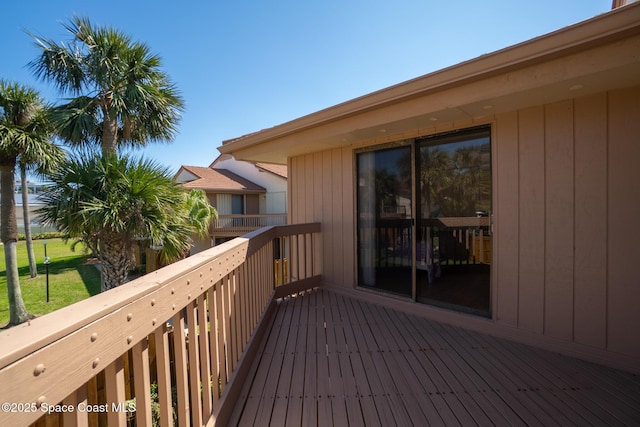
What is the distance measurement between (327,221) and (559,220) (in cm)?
258

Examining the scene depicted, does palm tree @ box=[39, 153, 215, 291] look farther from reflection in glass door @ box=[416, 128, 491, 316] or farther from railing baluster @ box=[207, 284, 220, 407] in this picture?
reflection in glass door @ box=[416, 128, 491, 316]

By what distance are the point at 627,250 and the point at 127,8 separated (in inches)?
375

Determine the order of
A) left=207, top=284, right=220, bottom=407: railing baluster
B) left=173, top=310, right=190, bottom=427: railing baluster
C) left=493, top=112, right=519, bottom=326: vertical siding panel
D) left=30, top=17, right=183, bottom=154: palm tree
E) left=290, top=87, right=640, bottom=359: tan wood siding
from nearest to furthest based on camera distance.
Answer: left=173, top=310, right=190, bottom=427: railing baluster
left=207, top=284, right=220, bottom=407: railing baluster
left=290, top=87, right=640, bottom=359: tan wood siding
left=493, top=112, right=519, bottom=326: vertical siding panel
left=30, top=17, right=183, bottom=154: palm tree

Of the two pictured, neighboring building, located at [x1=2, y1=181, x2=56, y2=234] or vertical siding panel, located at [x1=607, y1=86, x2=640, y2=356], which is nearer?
vertical siding panel, located at [x1=607, y1=86, x2=640, y2=356]

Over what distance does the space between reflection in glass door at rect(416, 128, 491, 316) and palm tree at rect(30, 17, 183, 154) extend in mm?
7650

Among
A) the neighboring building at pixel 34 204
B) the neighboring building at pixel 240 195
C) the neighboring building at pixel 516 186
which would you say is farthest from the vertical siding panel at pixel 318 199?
the neighboring building at pixel 240 195

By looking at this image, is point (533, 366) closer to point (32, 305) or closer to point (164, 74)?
point (164, 74)

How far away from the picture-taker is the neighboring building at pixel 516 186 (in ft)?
6.82

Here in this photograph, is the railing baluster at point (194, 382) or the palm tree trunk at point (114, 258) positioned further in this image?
the palm tree trunk at point (114, 258)

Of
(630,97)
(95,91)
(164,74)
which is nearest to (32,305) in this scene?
(95,91)

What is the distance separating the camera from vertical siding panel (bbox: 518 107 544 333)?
2529mm

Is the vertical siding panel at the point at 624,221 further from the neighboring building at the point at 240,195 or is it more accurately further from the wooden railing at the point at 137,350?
the neighboring building at the point at 240,195

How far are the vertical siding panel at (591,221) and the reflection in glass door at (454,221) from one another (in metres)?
0.64

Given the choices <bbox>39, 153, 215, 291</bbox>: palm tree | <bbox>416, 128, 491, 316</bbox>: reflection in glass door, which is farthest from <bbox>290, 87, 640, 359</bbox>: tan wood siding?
<bbox>39, 153, 215, 291</bbox>: palm tree
